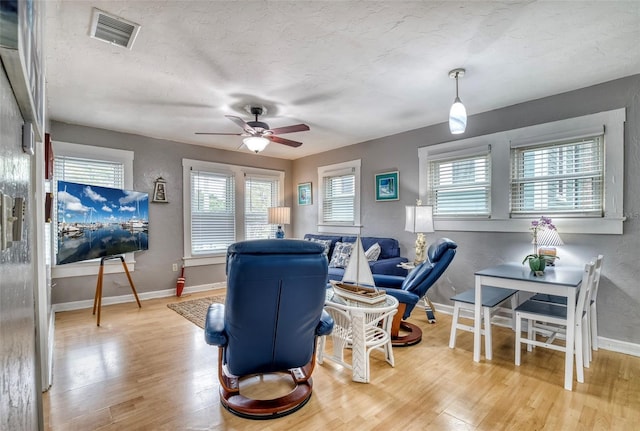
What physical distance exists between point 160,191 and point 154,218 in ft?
1.38

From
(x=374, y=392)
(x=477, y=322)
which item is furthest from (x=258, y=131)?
(x=477, y=322)

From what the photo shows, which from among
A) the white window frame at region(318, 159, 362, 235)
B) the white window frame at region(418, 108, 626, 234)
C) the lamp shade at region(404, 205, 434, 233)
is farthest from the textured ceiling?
the white window frame at region(318, 159, 362, 235)

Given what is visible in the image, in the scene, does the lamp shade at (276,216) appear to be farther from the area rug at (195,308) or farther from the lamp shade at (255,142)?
the lamp shade at (255,142)

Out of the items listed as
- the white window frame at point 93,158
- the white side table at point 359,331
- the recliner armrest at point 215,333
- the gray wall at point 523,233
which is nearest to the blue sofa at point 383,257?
the gray wall at point 523,233

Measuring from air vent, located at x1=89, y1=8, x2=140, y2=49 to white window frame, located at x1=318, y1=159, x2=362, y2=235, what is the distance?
3.63 meters

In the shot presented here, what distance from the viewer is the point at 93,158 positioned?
14.3ft

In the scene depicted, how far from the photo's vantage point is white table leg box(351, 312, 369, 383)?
7.70ft

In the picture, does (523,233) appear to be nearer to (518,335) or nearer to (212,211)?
(518,335)

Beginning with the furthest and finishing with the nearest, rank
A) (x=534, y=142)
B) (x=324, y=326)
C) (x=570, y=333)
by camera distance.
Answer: (x=534, y=142), (x=570, y=333), (x=324, y=326)

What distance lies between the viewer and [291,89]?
3.14 meters

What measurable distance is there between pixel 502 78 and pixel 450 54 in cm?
79

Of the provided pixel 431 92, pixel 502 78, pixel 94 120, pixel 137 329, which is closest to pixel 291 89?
pixel 431 92

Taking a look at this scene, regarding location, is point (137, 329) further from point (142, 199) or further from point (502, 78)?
point (502, 78)

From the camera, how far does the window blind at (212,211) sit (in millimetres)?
5289
